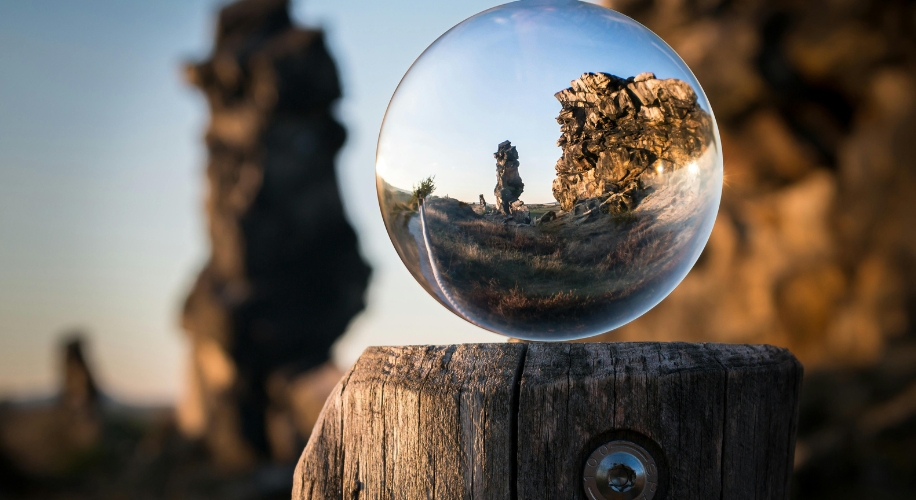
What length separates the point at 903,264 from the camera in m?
5.80

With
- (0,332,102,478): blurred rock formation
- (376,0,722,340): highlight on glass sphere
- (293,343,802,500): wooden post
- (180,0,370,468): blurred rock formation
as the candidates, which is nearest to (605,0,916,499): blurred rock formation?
(376,0,722,340): highlight on glass sphere

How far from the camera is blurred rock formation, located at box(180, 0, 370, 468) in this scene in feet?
41.1

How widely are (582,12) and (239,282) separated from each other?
40.2 feet

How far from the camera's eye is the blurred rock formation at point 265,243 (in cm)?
1252

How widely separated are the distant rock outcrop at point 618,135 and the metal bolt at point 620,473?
1.55ft

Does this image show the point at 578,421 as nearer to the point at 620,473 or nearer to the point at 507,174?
the point at 620,473

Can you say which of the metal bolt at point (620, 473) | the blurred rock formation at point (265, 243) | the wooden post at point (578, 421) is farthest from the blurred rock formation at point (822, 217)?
the blurred rock formation at point (265, 243)

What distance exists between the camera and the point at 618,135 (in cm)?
139

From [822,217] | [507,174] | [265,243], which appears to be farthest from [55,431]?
[507,174]

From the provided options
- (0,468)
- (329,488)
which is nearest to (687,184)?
(329,488)

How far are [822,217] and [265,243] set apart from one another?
948cm

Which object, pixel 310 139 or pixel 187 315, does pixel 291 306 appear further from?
pixel 310 139

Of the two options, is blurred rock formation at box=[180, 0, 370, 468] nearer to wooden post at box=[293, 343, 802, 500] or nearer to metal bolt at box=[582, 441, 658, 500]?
wooden post at box=[293, 343, 802, 500]

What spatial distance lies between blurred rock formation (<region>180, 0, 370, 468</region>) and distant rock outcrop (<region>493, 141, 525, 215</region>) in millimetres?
11198
